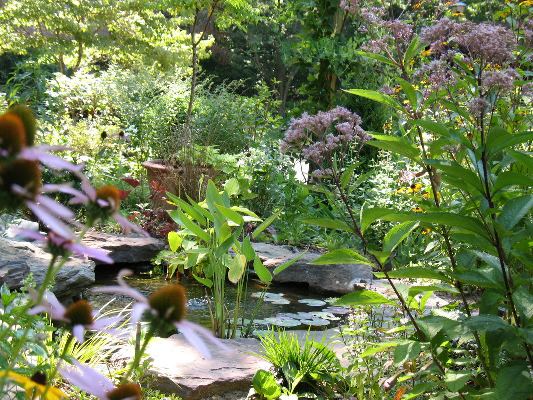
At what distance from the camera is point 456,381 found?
1844 mm

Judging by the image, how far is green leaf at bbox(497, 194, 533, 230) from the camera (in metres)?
1.73

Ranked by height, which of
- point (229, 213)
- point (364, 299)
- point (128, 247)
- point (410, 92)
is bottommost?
point (364, 299)

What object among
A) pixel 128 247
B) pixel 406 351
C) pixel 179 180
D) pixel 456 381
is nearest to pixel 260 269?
pixel 406 351

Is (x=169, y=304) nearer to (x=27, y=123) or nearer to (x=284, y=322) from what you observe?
(x=27, y=123)

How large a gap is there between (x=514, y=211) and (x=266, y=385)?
1.68 metres

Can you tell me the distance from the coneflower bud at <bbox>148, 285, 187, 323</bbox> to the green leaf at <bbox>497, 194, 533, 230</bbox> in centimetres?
128

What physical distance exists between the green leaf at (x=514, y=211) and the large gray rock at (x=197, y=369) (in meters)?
1.61

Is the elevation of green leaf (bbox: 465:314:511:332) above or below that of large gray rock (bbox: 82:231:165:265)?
below

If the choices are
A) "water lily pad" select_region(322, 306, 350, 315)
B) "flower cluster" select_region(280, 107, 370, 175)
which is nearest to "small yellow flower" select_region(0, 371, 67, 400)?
"flower cluster" select_region(280, 107, 370, 175)

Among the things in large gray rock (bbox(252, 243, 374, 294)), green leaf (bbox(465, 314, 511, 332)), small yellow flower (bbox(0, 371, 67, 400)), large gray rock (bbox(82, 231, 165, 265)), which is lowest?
small yellow flower (bbox(0, 371, 67, 400))

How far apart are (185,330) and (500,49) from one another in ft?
5.83

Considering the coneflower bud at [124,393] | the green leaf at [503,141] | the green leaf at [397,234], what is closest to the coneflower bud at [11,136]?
the coneflower bud at [124,393]

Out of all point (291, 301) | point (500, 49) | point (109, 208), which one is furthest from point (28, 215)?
point (109, 208)

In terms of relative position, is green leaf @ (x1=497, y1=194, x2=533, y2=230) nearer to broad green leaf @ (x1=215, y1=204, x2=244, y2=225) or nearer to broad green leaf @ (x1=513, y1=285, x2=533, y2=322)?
broad green leaf @ (x1=513, y1=285, x2=533, y2=322)
